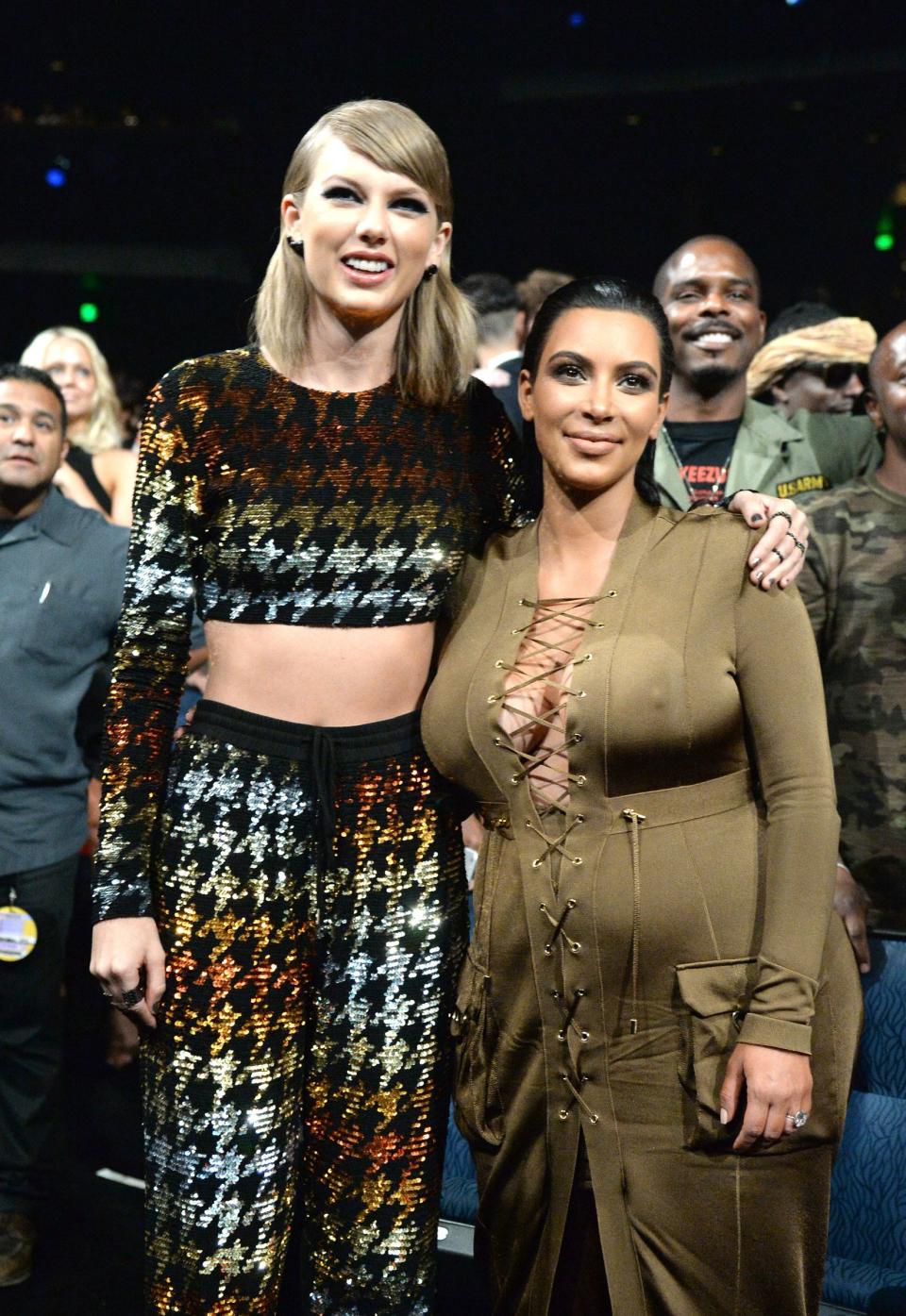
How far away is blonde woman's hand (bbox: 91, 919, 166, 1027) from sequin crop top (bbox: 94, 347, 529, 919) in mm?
21

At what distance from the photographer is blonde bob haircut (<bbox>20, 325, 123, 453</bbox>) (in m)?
4.50

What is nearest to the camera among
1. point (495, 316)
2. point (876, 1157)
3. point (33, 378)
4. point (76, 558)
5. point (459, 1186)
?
point (876, 1157)

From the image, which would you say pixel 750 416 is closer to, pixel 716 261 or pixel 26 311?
pixel 716 261

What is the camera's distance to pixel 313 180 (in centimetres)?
177

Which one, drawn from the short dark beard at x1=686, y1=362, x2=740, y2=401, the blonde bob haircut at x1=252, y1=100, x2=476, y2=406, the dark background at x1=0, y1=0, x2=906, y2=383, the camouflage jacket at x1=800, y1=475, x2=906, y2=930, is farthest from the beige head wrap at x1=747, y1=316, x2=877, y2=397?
the blonde bob haircut at x1=252, y1=100, x2=476, y2=406

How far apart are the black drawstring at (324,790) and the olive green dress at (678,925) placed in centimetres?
15

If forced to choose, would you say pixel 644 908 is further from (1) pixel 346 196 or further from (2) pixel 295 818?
(1) pixel 346 196

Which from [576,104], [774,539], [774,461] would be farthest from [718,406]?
[576,104]

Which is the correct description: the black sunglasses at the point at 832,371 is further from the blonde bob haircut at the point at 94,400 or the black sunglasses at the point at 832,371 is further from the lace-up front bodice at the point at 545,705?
the lace-up front bodice at the point at 545,705

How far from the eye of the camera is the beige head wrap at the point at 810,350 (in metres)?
3.95

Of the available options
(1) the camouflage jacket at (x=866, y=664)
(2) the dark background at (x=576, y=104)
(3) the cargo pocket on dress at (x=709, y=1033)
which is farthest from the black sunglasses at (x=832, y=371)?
(3) the cargo pocket on dress at (x=709, y=1033)

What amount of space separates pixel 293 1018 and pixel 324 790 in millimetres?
284

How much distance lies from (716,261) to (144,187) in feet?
16.8

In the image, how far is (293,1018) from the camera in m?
1.71
